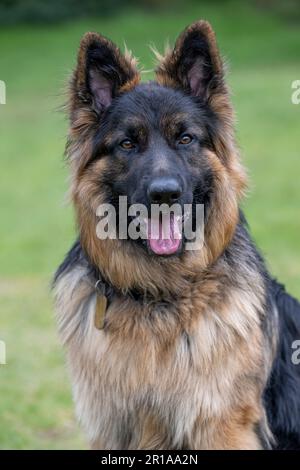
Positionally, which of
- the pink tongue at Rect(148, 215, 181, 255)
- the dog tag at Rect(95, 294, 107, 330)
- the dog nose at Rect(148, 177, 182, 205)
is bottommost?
the dog tag at Rect(95, 294, 107, 330)

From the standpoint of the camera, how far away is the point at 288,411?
4.95 metres

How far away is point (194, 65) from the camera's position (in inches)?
187

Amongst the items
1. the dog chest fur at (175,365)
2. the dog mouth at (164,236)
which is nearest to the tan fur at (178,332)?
the dog chest fur at (175,365)

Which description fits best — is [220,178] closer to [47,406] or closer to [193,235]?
[193,235]

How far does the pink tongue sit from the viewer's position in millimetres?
4570

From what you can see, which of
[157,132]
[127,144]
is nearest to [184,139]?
[157,132]

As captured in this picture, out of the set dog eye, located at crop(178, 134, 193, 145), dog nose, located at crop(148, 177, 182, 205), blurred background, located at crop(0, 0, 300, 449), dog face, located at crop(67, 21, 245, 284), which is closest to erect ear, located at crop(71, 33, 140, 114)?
dog face, located at crop(67, 21, 245, 284)

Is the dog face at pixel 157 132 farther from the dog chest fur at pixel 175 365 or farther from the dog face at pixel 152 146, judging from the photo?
the dog chest fur at pixel 175 365

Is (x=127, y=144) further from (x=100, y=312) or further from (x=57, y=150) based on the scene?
(x=57, y=150)

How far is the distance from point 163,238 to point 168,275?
242 mm

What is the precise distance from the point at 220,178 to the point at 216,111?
0.40m

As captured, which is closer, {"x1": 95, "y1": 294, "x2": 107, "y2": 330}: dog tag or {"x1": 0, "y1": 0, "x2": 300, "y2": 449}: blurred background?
{"x1": 95, "y1": 294, "x2": 107, "y2": 330}: dog tag

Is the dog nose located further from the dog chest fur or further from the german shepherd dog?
the dog chest fur

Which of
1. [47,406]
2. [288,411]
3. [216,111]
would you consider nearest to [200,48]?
[216,111]
